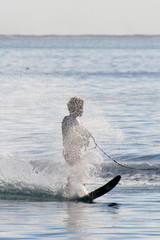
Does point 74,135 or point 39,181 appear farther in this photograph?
point 39,181

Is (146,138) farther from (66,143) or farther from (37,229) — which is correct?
(37,229)

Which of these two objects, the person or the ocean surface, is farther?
the person

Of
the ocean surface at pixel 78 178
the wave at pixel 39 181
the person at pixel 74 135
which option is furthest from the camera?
the wave at pixel 39 181

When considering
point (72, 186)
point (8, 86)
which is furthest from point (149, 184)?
point (8, 86)

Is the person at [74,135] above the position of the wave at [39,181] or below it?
above

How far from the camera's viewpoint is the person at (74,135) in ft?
45.3

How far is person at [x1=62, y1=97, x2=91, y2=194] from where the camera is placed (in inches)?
544

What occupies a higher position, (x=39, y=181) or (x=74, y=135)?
(x=74, y=135)

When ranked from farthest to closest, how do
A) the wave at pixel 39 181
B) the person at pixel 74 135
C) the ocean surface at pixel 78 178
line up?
the wave at pixel 39 181, the person at pixel 74 135, the ocean surface at pixel 78 178

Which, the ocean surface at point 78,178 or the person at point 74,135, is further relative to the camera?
the person at point 74,135

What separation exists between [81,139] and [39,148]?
26.4 ft

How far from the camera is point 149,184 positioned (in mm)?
16672

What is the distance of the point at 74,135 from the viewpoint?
1384cm

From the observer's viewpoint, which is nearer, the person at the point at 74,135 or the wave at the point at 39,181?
the person at the point at 74,135
